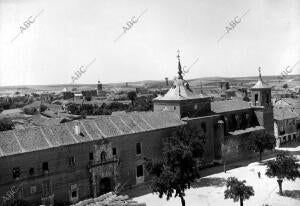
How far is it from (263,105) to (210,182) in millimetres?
22620

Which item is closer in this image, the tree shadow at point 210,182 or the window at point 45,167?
the window at point 45,167

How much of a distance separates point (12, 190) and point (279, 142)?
159ft

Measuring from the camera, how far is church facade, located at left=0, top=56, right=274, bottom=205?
37.7 m

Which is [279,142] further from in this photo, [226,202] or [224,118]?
[226,202]

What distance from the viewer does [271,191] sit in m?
43.0

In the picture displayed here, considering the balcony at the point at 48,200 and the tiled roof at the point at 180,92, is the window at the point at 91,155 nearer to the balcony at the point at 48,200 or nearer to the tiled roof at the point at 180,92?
the balcony at the point at 48,200

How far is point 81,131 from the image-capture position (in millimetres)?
43125

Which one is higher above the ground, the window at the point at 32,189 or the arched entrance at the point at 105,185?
the window at the point at 32,189

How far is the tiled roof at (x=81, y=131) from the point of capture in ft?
126

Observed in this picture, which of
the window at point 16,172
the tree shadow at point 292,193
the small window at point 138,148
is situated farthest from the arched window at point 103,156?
the tree shadow at point 292,193

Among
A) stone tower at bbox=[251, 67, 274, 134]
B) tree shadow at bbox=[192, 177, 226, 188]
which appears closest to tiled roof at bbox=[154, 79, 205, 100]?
tree shadow at bbox=[192, 177, 226, 188]

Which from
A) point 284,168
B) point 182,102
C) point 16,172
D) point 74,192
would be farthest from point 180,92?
point 16,172

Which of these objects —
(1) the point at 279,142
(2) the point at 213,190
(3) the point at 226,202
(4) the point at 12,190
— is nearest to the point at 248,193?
(3) the point at 226,202

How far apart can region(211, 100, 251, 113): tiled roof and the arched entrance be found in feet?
70.9
